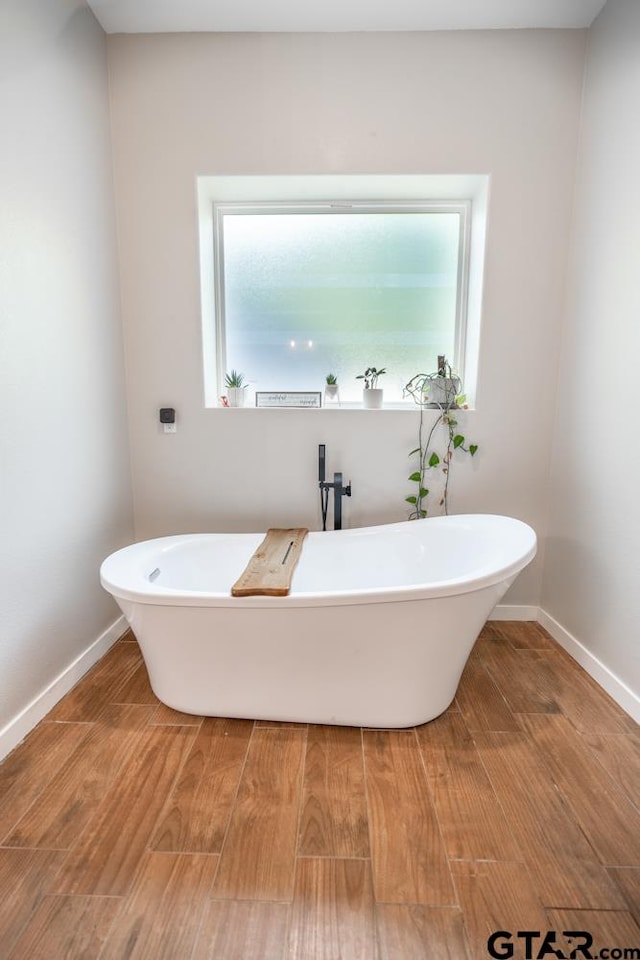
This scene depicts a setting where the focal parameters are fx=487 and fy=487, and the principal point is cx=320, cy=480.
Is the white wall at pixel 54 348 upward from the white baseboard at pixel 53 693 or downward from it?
upward

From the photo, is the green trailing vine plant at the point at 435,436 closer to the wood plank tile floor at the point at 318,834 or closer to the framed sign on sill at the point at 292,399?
the framed sign on sill at the point at 292,399

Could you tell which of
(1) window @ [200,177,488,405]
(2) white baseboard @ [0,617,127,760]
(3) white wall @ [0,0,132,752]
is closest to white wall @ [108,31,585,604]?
(3) white wall @ [0,0,132,752]

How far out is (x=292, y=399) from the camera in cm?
252

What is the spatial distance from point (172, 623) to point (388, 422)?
1378mm

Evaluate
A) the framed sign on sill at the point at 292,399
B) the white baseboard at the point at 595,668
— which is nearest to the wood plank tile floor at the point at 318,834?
the white baseboard at the point at 595,668

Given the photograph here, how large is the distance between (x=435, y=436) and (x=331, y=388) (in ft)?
1.99

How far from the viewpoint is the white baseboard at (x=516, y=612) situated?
8.37 ft

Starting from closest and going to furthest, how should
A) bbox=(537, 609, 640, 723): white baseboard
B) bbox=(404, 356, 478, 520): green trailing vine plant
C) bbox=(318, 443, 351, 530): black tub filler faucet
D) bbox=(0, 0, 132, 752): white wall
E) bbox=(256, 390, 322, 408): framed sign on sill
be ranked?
1. bbox=(0, 0, 132, 752): white wall
2. bbox=(537, 609, 640, 723): white baseboard
3. bbox=(318, 443, 351, 530): black tub filler faucet
4. bbox=(404, 356, 478, 520): green trailing vine plant
5. bbox=(256, 390, 322, 408): framed sign on sill

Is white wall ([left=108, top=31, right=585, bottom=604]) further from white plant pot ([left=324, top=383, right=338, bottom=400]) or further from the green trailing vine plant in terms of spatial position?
white plant pot ([left=324, top=383, right=338, bottom=400])

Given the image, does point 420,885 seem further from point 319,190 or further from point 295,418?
point 319,190

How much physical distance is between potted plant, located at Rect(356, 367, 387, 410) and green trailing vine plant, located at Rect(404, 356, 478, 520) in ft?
0.74

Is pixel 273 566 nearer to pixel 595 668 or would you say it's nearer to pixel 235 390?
pixel 235 390

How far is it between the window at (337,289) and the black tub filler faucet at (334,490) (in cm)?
54

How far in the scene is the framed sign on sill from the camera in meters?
2.52
